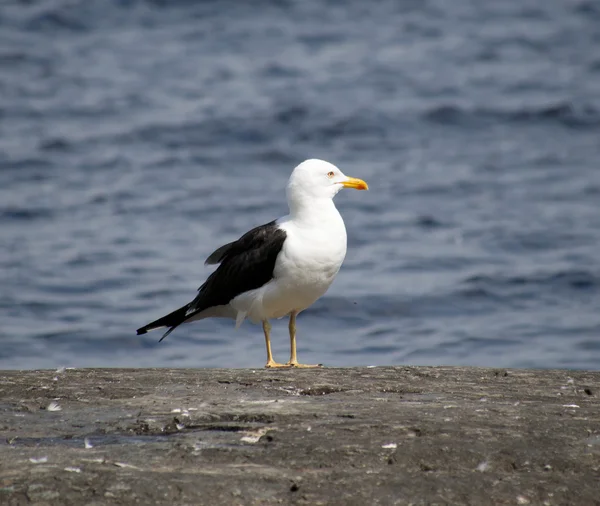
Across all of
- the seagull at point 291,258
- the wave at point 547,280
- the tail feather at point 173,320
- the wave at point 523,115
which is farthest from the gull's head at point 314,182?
→ the wave at point 523,115

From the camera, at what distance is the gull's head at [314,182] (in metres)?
6.98

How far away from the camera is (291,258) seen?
22.2 feet

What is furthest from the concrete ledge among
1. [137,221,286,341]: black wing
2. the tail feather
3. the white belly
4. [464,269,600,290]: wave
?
[464,269,600,290]: wave

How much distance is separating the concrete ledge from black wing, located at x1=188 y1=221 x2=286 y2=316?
40.9 inches

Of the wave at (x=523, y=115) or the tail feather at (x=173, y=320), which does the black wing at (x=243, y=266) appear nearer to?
the tail feather at (x=173, y=320)

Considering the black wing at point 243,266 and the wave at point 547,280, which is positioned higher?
the black wing at point 243,266

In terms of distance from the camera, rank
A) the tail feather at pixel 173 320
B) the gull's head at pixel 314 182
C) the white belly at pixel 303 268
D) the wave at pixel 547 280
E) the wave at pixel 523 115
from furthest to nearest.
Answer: the wave at pixel 523 115
the wave at pixel 547 280
the tail feather at pixel 173 320
the gull's head at pixel 314 182
the white belly at pixel 303 268

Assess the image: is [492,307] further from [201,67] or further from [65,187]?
[201,67]

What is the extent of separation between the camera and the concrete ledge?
13.9ft

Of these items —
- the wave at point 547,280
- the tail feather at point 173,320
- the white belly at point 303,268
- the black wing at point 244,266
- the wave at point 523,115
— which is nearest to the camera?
the white belly at point 303,268

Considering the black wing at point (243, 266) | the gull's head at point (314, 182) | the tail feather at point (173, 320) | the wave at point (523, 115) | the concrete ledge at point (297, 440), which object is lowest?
the tail feather at point (173, 320)

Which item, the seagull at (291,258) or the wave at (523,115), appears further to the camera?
the wave at (523,115)

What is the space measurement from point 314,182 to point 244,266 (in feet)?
2.19

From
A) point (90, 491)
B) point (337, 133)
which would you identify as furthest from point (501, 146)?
point (90, 491)
